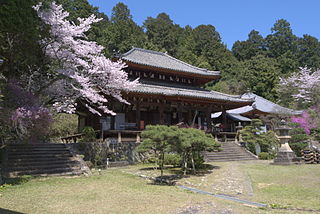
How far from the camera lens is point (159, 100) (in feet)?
69.1

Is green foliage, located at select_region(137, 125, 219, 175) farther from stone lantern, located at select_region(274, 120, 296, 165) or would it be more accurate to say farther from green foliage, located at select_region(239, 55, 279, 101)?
green foliage, located at select_region(239, 55, 279, 101)

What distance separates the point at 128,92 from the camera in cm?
1791

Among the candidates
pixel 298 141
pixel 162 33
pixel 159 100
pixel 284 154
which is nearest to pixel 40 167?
pixel 159 100

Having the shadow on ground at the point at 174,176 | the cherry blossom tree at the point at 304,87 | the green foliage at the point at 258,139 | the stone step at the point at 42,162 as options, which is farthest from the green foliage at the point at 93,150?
the cherry blossom tree at the point at 304,87

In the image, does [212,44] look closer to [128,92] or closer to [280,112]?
[280,112]

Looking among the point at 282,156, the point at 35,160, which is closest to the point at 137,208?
the point at 35,160

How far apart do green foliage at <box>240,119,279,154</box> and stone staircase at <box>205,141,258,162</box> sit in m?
0.82

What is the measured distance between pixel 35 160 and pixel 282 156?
50.3ft

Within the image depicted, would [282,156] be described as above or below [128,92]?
below

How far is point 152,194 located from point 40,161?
7.94 m

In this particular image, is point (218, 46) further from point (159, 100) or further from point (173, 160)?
point (173, 160)

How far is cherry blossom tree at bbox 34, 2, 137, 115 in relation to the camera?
1338 cm

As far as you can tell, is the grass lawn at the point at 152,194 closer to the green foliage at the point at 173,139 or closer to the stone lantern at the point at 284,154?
the green foliage at the point at 173,139

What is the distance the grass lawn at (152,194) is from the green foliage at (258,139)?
8.61 meters
